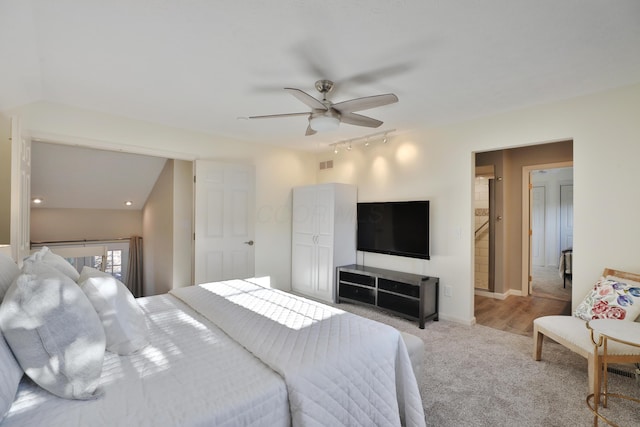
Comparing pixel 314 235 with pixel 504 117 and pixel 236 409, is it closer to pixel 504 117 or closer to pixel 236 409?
pixel 504 117

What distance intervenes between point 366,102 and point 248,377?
1881 millimetres

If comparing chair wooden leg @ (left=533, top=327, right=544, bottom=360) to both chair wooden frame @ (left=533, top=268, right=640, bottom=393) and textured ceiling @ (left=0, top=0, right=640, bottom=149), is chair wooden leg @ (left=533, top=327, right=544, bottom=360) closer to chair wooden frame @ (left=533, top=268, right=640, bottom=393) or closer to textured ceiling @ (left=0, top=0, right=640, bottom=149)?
chair wooden frame @ (left=533, top=268, right=640, bottom=393)

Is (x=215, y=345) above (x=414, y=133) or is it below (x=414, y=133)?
below

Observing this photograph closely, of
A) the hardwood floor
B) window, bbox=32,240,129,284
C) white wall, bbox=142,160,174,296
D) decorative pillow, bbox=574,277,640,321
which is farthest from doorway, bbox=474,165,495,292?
window, bbox=32,240,129,284

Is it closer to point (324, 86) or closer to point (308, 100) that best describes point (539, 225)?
point (324, 86)

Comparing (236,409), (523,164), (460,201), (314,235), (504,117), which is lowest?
(236,409)

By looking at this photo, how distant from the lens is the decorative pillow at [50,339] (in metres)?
1.15

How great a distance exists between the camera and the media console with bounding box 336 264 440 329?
12.1 ft

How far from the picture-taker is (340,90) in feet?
9.33

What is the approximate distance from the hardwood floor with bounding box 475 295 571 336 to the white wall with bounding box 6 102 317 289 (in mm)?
2946

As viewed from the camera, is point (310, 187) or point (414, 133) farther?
point (310, 187)

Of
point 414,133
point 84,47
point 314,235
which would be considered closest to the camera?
point 84,47

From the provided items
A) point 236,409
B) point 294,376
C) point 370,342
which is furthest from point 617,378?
point 236,409

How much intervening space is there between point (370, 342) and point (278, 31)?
6.27 ft
